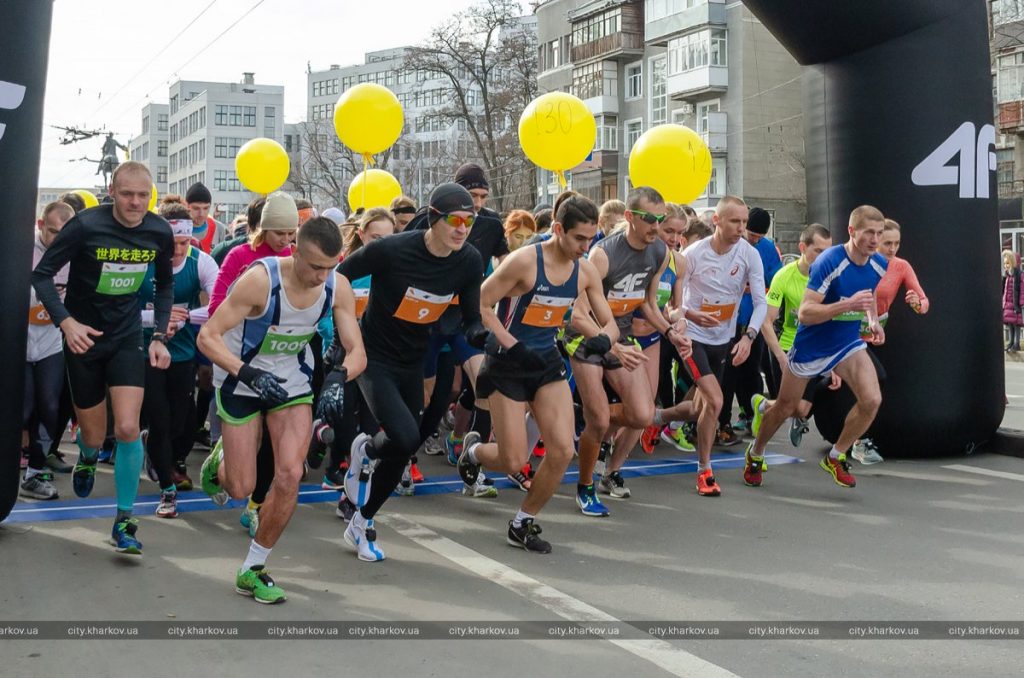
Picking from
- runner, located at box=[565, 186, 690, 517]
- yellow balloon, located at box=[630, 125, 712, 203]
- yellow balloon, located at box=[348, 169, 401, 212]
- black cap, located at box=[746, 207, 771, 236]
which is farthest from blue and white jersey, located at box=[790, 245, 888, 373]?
yellow balloon, located at box=[348, 169, 401, 212]

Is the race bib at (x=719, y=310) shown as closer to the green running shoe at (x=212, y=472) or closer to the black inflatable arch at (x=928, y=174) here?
the black inflatable arch at (x=928, y=174)

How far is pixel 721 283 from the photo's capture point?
9.10 metres

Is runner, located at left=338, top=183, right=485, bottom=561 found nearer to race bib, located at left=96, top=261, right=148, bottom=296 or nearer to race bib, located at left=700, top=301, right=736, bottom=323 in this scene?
race bib, located at left=96, top=261, right=148, bottom=296

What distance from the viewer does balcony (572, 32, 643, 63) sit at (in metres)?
57.1

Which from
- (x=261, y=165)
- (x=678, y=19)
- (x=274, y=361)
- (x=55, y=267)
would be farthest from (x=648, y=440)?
(x=678, y=19)

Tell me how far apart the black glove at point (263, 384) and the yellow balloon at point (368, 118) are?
9.61 metres

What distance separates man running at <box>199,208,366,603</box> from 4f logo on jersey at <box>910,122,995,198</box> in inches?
208

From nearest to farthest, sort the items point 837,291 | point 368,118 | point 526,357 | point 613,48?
point 526,357, point 837,291, point 368,118, point 613,48

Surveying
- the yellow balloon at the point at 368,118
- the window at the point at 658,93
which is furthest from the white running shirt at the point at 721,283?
the window at the point at 658,93

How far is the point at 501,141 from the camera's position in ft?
164

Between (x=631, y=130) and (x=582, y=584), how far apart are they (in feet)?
180

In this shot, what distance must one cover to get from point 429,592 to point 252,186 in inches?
433

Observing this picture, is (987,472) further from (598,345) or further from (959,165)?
→ (598,345)

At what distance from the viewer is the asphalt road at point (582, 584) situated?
15.2 ft
